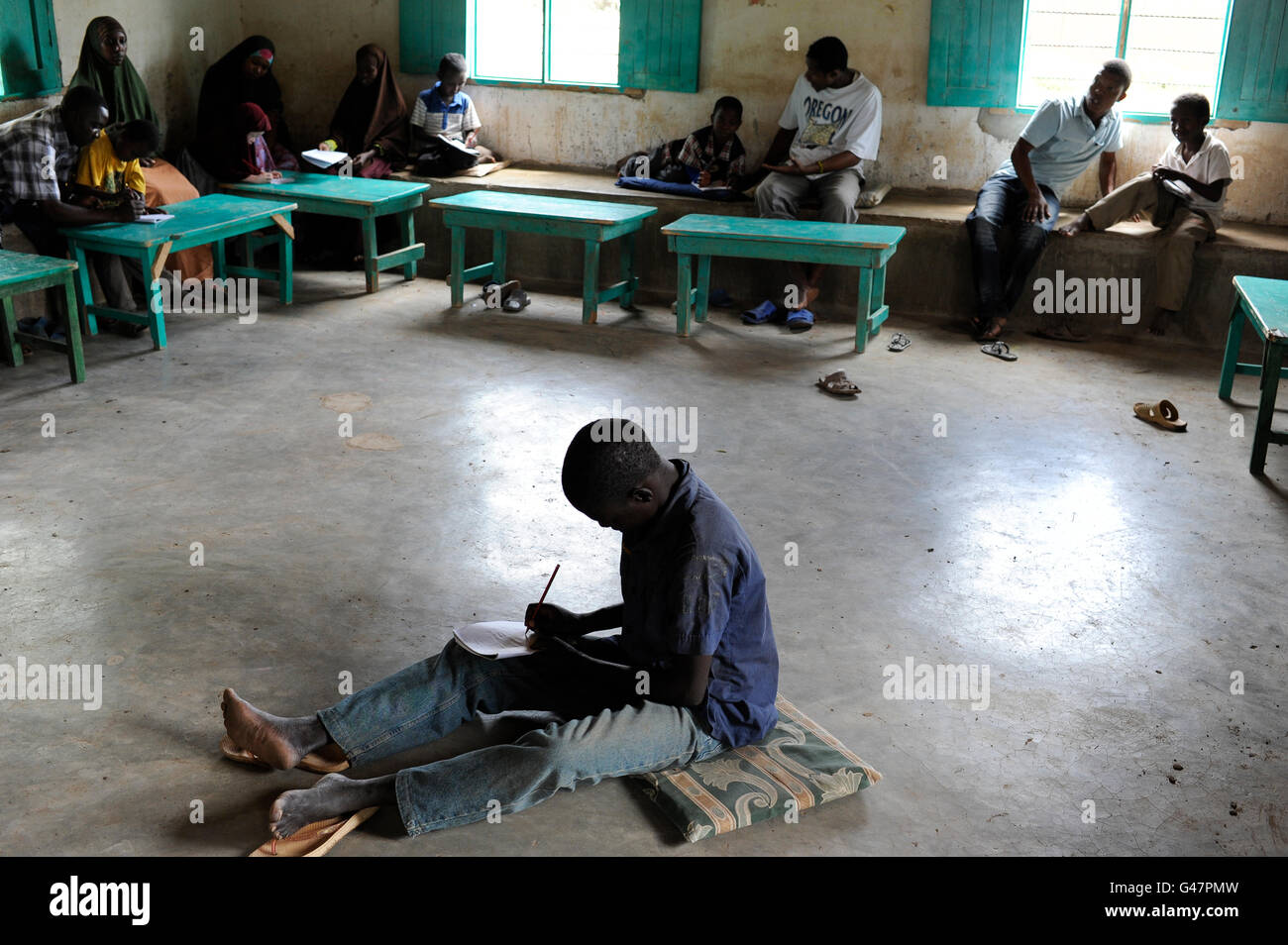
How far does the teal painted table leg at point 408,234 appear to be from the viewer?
8289 millimetres

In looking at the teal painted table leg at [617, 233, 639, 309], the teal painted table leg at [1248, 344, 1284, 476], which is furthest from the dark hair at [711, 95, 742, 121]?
the teal painted table leg at [1248, 344, 1284, 476]

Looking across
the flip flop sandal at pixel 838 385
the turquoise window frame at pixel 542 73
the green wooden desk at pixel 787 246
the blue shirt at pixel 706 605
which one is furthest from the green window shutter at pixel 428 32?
the blue shirt at pixel 706 605

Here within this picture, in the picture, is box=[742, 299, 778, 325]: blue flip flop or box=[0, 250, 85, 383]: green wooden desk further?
box=[742, 299, 778, 325]: blue flip flop

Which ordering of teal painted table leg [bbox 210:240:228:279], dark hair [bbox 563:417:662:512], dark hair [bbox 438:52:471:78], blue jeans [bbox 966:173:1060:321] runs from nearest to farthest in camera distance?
1. dark hair [bbox 563:417:662:512]
2. blue jeans [bbox 966:173:1060:321]
3. teal painted table leg [bbox 210:240:228:279]
4. dark hair [bbox 438:52:471:78]

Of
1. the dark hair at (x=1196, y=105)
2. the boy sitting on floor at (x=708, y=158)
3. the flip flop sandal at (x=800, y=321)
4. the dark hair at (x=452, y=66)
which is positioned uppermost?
the dark hair at (x=452, y=66)

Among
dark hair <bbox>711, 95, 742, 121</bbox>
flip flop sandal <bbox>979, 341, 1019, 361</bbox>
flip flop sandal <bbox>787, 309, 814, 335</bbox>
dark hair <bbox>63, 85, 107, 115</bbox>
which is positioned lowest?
flip flop sandal <bbox>979, 341, 1019, 361</bbox>

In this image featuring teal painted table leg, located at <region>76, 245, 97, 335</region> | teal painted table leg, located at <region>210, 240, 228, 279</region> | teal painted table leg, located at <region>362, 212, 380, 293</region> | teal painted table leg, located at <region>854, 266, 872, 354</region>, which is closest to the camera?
teal painted table leg, located at <region>76, 245, 97, 335</region>

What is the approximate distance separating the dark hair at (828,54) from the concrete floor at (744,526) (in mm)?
2013

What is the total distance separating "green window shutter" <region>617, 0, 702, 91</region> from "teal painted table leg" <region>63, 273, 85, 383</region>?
14.9ft

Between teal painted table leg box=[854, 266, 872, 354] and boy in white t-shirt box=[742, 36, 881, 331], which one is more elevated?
boy in white t-shirt box=[742, 36, 881, 331]

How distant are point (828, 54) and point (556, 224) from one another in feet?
7.09

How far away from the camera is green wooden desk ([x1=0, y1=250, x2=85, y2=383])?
542cm

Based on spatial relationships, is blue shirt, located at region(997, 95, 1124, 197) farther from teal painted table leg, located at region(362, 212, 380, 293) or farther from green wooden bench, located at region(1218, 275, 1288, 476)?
teal painted table leg, located at region(362, 212, 380, 293)

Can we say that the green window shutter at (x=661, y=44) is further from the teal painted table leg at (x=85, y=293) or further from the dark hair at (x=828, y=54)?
the teal painted table leg at (x=85, y=293)
